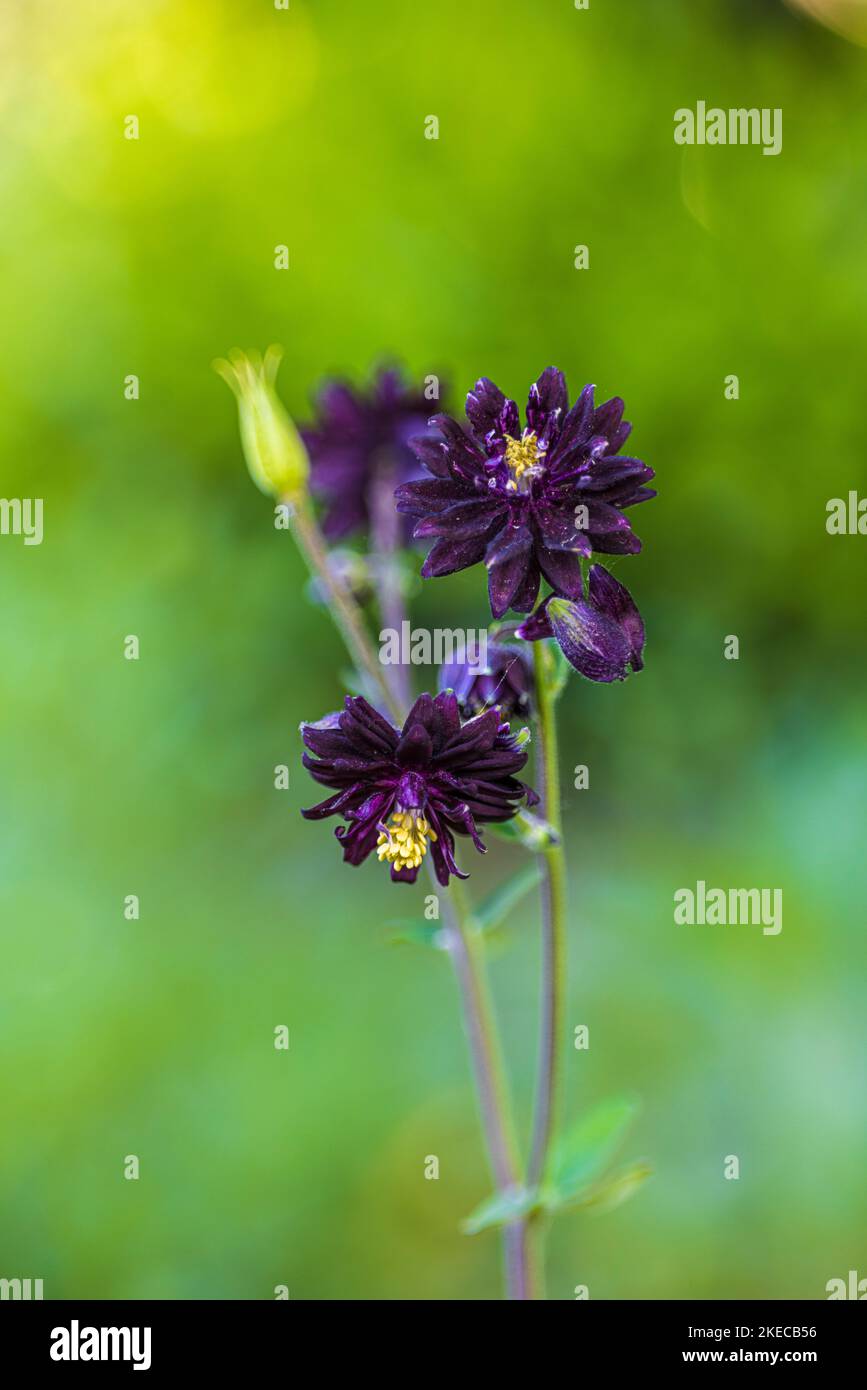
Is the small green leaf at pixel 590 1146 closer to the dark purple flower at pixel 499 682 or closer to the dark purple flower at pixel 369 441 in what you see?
the dark purple flower at pixel 499 682

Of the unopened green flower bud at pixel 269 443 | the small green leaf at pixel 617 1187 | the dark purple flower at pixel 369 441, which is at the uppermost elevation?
the dark purple flower at pixel 369 441

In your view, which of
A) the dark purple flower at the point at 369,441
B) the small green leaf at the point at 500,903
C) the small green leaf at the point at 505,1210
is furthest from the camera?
the dark purple flower at the point at 369,441

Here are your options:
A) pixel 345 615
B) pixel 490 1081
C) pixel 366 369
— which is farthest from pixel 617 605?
pixel 366 369

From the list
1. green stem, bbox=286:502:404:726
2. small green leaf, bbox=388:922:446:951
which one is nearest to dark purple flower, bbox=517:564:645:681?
green stem, bbox=286:502:404:726

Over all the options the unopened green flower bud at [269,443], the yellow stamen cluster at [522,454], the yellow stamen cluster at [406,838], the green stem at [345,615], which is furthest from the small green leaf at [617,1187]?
the unopened green flower bud at [269,443]

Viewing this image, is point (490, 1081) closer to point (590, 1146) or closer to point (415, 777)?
point (590, 1146)

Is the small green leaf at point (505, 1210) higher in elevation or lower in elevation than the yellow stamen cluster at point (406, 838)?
lower

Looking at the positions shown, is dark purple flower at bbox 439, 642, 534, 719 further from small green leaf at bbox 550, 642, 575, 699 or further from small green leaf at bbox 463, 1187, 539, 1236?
small green leaf at bbox 463, 1187, 539, 1236
